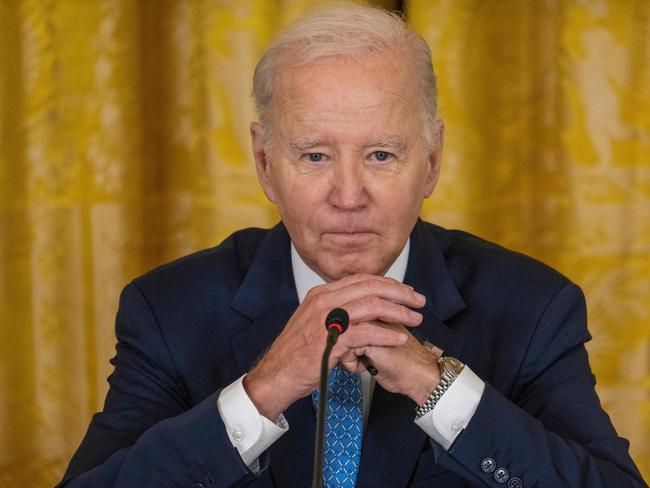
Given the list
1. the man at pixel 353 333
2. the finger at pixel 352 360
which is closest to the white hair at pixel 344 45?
the man at pixel 353 333

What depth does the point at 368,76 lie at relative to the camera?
208cm

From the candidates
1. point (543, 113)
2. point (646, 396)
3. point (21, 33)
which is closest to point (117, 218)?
point (21, 33)

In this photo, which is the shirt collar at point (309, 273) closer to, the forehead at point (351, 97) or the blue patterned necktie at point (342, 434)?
the blue patterned necktie at point (342, 434)

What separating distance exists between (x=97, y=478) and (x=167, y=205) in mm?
1372

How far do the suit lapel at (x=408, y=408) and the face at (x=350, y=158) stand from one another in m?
0.19

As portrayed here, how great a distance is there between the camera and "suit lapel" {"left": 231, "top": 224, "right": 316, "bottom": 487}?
2.20 meters

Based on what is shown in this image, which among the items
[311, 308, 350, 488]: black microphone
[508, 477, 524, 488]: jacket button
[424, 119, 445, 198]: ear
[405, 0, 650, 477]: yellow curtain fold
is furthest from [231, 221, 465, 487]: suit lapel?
[405, 0, 650, 477]: yellow curtain fold

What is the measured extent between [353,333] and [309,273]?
455 millimetres

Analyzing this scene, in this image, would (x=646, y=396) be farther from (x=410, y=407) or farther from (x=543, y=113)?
(x=410, y=407)

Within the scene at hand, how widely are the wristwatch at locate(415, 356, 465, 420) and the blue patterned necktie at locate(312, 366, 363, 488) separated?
0.78 ft

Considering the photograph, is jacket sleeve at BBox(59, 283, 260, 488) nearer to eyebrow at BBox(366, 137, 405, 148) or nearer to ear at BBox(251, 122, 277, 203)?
ear at BBox(251, 122, 277, 203)

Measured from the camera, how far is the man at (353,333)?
1935mm

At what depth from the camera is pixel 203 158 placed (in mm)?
3275

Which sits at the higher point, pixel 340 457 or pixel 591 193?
pixel 591 193
